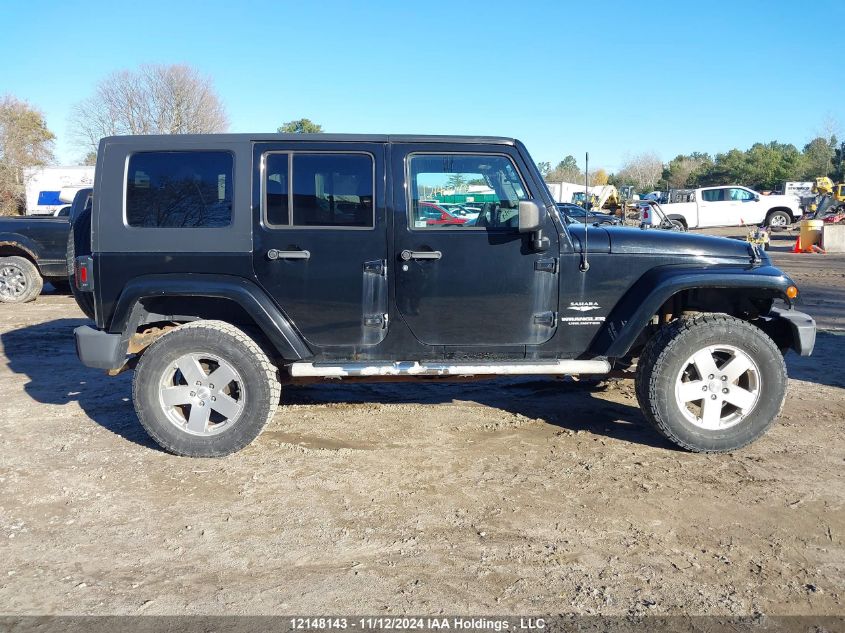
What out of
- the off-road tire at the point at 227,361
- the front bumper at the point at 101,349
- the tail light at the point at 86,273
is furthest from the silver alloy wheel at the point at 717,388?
the tail light at the point at 86,273

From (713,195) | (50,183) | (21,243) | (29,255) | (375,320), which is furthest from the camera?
(50,183)

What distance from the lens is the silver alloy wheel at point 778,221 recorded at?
27.0 m

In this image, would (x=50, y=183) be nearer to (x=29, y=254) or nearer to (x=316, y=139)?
(x=29, y=254)

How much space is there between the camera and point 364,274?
434 cm

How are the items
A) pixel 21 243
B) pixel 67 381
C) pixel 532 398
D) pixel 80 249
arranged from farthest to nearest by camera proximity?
pixel 21 243, pixel 67 381, pixel 532 398, pixel 80 249

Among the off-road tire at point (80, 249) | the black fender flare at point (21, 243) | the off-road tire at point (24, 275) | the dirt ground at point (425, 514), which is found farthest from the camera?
the off-road tire at point (24, 275)

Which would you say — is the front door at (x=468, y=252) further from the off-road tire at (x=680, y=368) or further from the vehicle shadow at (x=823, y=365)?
the vehicle shadow at (x=823, y=365)

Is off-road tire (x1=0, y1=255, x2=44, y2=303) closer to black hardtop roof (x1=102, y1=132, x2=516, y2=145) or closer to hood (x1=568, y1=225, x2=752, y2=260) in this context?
black hardtop roof (x1=102, y1=132, x2=516, y2=145)

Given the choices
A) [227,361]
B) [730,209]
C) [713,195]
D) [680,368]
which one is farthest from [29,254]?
[730,209]

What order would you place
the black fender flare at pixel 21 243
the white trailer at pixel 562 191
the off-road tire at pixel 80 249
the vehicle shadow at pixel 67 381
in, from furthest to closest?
the white trailer at pixel 562 191
the black fender flare at pixel 21 243
the vehicle shadow at pixel 67 381
the off-road tire at pixel 80 249

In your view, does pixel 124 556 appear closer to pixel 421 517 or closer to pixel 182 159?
pixel 421 517

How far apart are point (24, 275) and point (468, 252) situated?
904 centimetres

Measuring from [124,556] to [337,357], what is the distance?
69.6 inches

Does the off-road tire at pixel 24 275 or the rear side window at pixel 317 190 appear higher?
the rear side window at pixel 317 190
